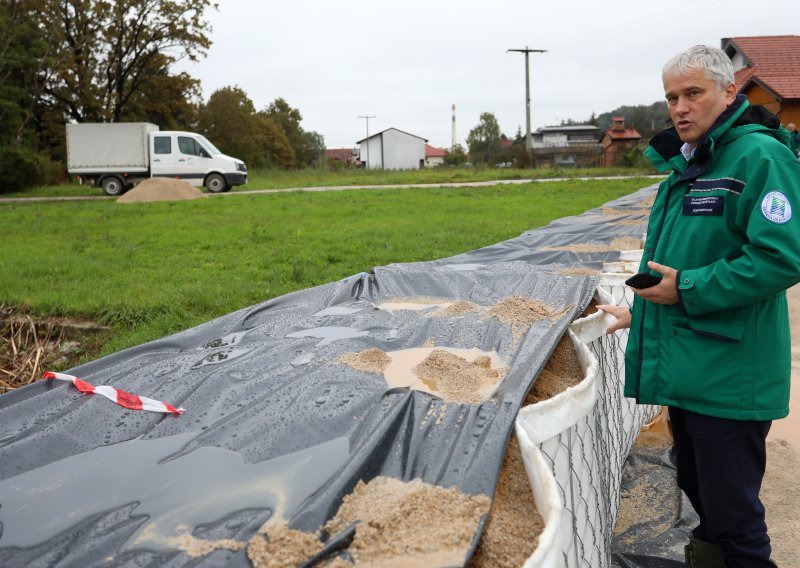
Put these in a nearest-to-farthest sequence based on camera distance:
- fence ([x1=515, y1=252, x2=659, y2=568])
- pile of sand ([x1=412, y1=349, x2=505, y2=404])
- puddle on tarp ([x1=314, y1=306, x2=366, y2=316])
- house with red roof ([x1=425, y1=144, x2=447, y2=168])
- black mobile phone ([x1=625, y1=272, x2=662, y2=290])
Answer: fence ([x1=515, y1=252, x2=659, y2=568])
black mobile phone ([x1=625, y1=272, x2=662, y2=290])
pile of sand ([x1=412, y1=349, x2=505, y2=404])
puddle on tarp ([x1=314, y1=306, x2=366, y2=316])
house with red roof ([x1=425, y1=144, x2=447, y2=168])

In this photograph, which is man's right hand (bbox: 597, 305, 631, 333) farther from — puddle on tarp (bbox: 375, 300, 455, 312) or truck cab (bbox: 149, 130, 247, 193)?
truck cab (bbox: 149, 130, 247, 193)

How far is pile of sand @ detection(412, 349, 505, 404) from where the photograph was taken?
2.22 meters

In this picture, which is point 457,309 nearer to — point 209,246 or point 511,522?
point 511,522

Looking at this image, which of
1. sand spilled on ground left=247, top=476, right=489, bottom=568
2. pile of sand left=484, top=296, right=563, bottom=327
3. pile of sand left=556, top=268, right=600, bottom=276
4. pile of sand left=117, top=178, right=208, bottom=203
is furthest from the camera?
pile of sand left=117, top=178, right=208, bottom=203

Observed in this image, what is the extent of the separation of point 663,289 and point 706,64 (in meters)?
0.62

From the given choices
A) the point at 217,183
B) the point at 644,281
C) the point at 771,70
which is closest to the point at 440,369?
the point at 644,281

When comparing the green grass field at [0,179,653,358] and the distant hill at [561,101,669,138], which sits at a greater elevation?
the distant hill at [561,101,669,138]

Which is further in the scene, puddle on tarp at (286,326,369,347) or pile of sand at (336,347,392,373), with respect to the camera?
puddle on tarp at (286,326,369,347)

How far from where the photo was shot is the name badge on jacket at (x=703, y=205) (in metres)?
1.75

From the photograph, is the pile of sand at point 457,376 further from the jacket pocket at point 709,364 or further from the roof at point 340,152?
the roof at point 340,152

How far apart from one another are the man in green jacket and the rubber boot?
0.02 meters

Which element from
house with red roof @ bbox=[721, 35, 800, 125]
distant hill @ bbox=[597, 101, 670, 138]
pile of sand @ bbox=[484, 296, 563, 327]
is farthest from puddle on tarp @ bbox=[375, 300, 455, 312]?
distant hill @ bbox=[597, 101, 670, 138]

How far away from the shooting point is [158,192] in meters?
15.6

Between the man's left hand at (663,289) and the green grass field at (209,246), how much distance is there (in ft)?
11.3
